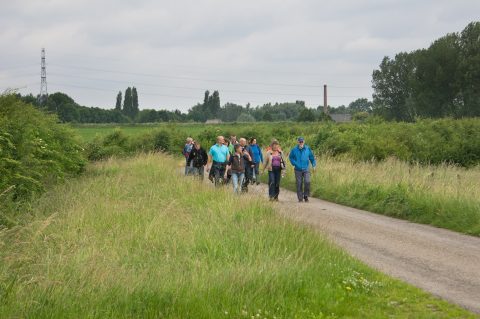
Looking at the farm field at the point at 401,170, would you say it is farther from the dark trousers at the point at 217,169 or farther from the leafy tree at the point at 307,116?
the leafy tree at the point at 307,116

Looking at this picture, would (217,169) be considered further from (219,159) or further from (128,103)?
(128,103)

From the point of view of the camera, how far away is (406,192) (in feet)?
50.3

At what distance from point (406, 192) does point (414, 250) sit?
5491mm

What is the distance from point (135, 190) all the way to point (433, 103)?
59677 mm

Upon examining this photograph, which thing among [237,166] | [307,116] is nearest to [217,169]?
[237,166]

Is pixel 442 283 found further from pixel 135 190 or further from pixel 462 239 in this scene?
pixel 135 190

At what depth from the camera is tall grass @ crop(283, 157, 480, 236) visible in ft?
42.1

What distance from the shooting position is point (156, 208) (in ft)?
41.1

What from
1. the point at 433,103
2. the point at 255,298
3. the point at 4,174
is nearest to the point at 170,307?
the point at 255,298

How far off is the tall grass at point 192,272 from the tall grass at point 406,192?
4496mm

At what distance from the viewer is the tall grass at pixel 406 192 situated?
1282 cm

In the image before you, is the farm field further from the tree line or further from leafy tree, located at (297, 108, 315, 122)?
leafy tree, located at (297, 108, 315, 122)

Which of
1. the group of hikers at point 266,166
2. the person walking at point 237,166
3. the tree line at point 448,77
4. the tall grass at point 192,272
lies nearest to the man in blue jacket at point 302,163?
the group of hikers at point 266,166

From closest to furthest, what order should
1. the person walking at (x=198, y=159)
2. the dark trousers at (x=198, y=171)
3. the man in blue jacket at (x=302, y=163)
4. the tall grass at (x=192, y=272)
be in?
the tall grass at (x=192, y=272) → the man in blue jacket at (x=302, y=163) → the person walking at (x=198, y=159) → the dark trousers at (x=198, y=171)
